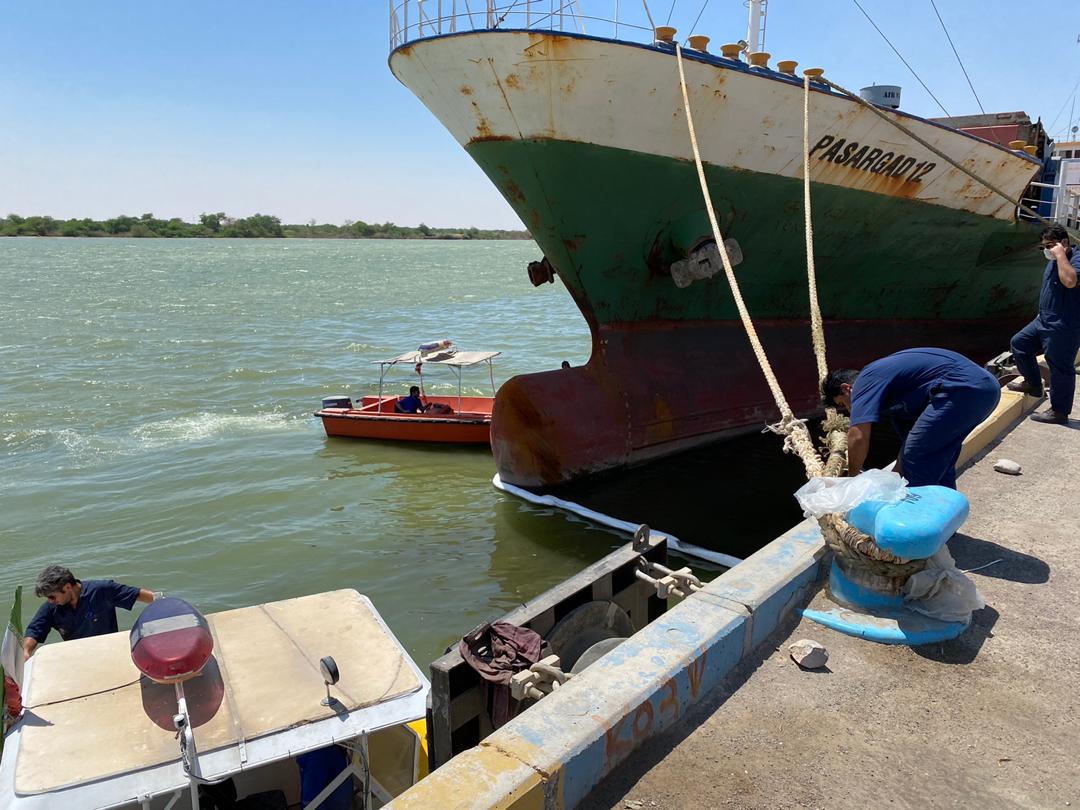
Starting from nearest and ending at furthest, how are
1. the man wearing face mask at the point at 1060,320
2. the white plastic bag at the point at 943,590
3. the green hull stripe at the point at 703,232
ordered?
the white plastic bag at the point at 943,590 < the man wearing face mask at the point at 1060,320 < the green hull stripe at the point at 703,232

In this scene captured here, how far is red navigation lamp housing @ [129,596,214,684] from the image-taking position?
326 cm

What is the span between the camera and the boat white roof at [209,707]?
290 centimetres

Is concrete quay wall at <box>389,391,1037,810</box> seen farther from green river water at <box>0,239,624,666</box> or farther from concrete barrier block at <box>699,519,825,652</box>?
green river water at <box>0,239,624,666</box>

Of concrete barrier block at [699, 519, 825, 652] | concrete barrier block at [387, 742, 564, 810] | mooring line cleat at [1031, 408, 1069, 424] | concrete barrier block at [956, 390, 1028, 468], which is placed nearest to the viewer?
concrete barrier block at [387, 742, 564, 810]

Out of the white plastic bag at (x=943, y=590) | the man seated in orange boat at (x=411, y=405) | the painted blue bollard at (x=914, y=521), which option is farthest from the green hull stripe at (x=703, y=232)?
the white plastic bag at (x=943, y=590)

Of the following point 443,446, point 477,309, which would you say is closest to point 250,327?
point 477,309

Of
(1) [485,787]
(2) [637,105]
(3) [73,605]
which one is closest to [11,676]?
(3) [73,605]

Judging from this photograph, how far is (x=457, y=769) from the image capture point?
→ 2.35 metres

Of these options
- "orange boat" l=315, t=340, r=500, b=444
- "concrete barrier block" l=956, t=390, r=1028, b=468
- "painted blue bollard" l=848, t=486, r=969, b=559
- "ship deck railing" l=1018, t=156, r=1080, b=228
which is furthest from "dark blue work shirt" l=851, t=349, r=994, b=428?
"ship deck railing" l=1018, t=156, r=1080, b=228

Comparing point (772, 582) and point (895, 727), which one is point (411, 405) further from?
point (895, 727)

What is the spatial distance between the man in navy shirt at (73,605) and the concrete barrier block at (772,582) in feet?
12.6

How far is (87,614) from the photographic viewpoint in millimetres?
4969

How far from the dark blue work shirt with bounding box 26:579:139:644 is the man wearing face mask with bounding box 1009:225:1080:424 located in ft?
24.0

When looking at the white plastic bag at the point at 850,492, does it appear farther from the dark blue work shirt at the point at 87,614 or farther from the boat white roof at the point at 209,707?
the dark blue work shirt at the point at 87,614
